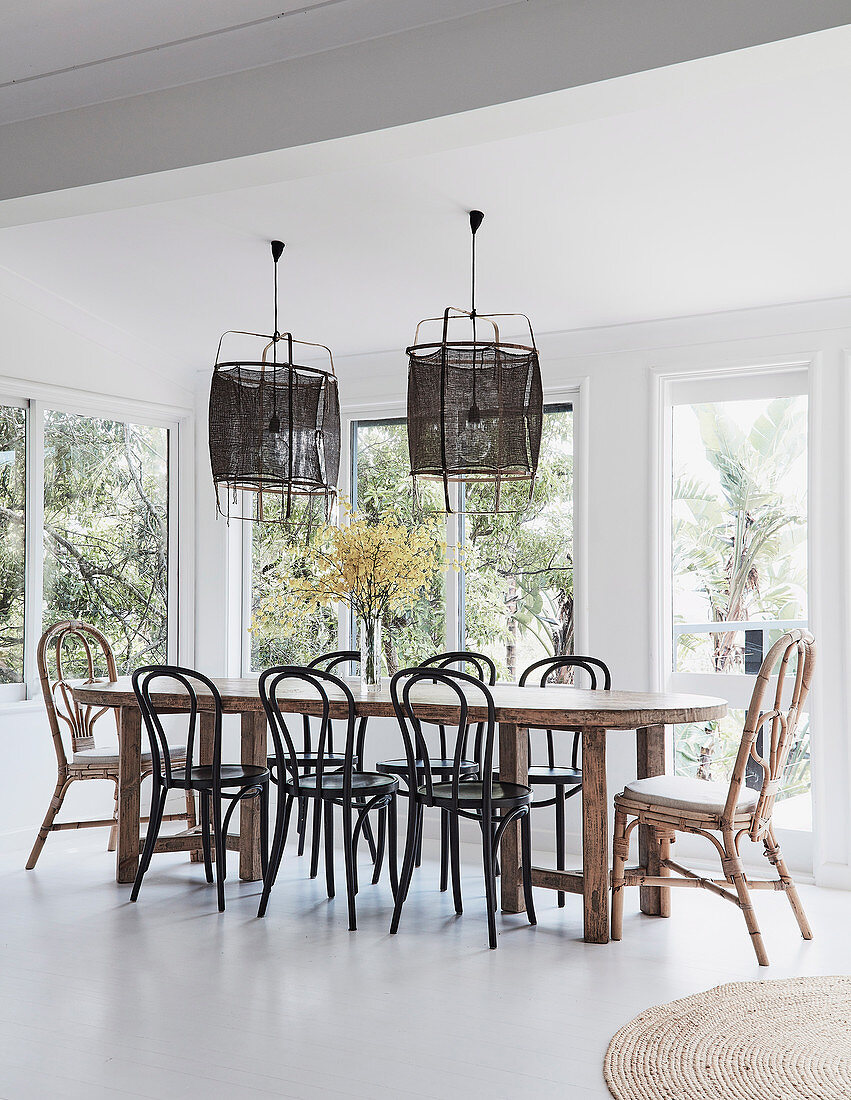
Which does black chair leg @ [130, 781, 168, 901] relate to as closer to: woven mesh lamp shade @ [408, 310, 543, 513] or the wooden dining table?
the wooden dining table

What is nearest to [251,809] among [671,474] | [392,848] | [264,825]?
[264,825]

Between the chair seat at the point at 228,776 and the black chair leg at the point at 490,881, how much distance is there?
1069 mm

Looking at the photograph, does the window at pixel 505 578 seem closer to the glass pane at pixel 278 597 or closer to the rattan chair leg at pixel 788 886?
the glass pane at pixel 278 597

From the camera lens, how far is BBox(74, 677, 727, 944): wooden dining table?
367cm

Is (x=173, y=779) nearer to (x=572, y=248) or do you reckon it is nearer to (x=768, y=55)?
(x=572, y=248)

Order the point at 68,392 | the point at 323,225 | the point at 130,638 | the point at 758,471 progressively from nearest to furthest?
the point at 323,225 → the point at 758,471 → the point at 68,392 → the point at 130,638

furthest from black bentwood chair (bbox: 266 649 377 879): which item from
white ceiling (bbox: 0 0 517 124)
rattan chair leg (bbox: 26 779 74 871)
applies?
white ceiling (bbox: 0 0 517 124)

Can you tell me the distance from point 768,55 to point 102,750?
4.04m

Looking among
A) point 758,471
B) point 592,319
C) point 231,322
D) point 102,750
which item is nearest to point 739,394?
point 758,471

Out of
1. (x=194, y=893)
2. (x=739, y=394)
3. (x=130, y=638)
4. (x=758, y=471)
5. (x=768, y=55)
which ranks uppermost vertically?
(x=768, y=55)

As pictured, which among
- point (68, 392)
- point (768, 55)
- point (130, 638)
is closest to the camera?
point (768, 55)

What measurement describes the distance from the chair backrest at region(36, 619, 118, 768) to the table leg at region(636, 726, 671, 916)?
8.13 feet

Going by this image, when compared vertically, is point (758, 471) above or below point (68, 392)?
below

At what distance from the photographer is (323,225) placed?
415 cm
